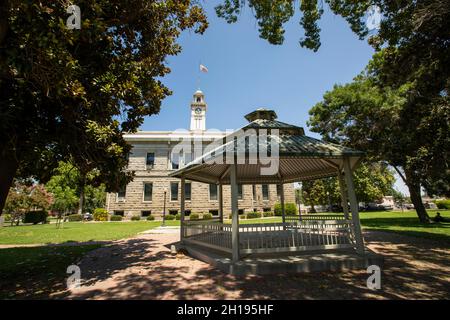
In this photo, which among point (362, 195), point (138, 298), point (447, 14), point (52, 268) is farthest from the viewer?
point (362, 195)

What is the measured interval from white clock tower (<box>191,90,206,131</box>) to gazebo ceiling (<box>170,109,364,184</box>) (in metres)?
30.5

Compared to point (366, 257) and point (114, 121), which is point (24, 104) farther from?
point (366, 257)

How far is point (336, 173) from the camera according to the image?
30.0 feet

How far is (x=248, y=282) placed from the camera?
17.6 feet

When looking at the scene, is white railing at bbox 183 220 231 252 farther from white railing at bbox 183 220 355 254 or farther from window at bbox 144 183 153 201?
window at bbox 144 183 153 201

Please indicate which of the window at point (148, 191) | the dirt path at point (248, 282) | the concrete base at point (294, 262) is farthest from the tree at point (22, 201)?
the concrete base at point (294, 262)

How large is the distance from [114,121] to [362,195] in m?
40.8

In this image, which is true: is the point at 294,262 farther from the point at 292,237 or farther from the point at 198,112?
the point at 198,112

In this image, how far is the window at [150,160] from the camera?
3132 cm

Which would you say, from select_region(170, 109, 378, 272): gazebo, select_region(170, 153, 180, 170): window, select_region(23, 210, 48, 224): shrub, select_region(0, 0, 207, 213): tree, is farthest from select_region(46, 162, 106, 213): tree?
select_region(170, 153, 180, 170): window

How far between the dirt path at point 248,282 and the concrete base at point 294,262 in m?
0.25

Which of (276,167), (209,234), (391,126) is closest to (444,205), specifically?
(391,126)

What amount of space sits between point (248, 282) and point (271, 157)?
3295mm
